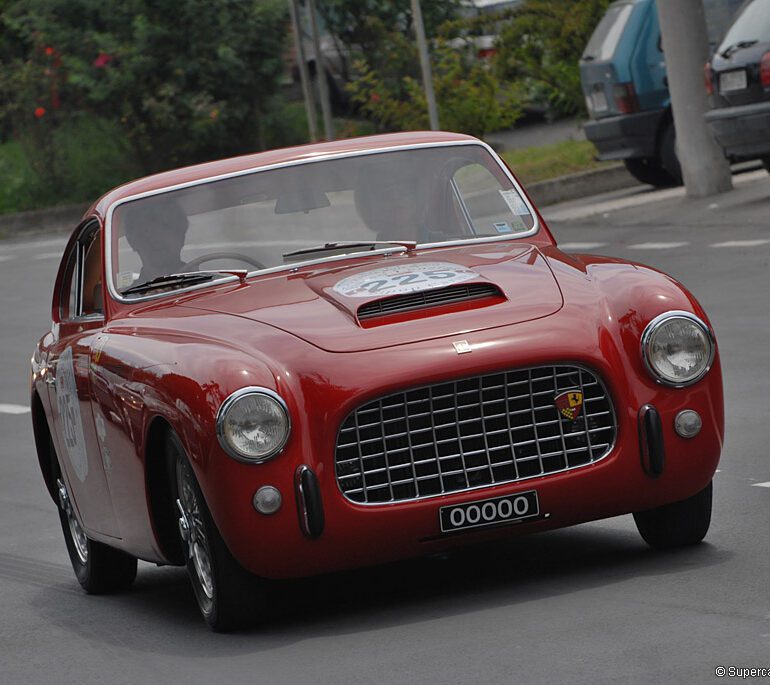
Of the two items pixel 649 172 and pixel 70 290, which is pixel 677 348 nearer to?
pixel 70 290

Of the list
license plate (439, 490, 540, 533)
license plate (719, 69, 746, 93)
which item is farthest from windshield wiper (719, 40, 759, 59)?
license plate (439, 490, 540, 533)

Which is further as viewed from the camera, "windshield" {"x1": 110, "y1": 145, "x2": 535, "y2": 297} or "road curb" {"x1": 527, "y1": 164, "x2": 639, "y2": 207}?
"road curb" {"x1": 527, "y1": 164, "x2": 639, "y2": 207}

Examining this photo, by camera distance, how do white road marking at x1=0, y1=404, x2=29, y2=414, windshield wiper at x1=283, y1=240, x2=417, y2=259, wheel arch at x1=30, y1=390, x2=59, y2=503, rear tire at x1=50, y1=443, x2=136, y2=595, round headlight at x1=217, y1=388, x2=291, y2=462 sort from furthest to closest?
1. white road marking at x1=0, y1=404, x2=29, y2=414
2. wheel arch at x1=30, y1=390, x2=59, y2=503
3. rear tire at x1=50, y1=443, x2=136, y2=595
4. windshield wiper at x1=283, y1=240, x2=417, y2=259
5. round headlight at x1=217, y1=388, x2=291, y2=462

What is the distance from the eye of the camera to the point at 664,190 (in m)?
21.8

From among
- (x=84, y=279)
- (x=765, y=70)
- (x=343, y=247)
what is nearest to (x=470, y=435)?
(x=343, y=247)

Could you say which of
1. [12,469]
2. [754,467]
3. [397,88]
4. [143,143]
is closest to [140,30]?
[143,143]

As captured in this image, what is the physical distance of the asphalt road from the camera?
5.21m

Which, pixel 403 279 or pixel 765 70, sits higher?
pixel 403 279

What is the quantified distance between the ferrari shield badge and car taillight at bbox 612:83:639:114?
50.4 ft

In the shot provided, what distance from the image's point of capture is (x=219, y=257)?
733 cm

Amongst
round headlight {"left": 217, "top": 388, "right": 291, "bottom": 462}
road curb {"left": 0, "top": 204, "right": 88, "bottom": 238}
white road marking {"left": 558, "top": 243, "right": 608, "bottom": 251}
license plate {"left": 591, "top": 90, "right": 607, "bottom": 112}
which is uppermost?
round headlight {"left": 217, "top": 388, "right": 291, "bottom": 462}

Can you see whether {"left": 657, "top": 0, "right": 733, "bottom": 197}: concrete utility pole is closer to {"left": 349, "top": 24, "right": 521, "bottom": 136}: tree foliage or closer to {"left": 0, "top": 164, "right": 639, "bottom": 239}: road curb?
{"left": 0, "top": 164, "right": 639, "bottom": 239}: road curb

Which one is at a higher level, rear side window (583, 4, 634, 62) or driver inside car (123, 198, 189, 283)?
driver inside car (123, 198, 189, 283)

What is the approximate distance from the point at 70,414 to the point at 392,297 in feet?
5.24
